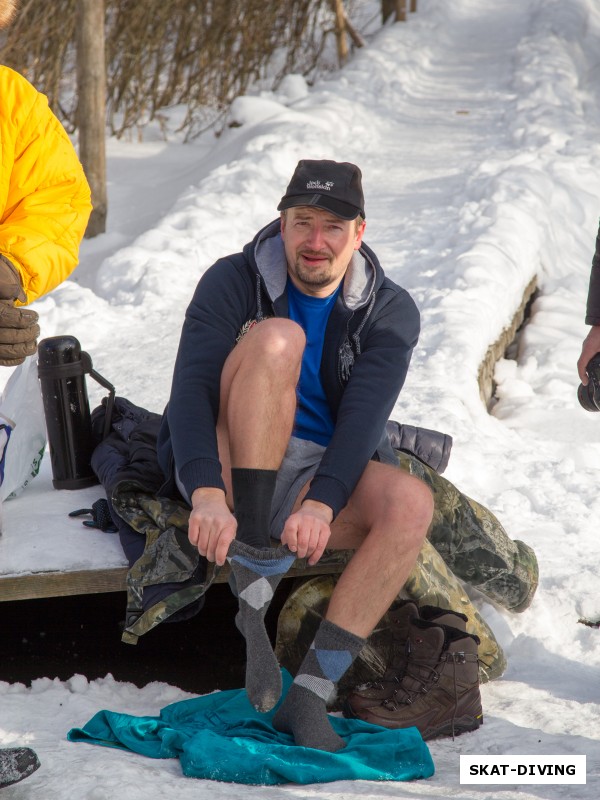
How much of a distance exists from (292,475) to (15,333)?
0.99m

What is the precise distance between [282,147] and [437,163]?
4.76 ft

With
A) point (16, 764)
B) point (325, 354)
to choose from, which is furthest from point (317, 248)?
point (16, 764)

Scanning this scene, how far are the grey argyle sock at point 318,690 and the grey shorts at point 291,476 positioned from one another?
39 centimetres

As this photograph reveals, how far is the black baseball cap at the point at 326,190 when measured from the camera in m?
3.01

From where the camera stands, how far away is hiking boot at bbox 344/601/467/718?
2787 millimetres

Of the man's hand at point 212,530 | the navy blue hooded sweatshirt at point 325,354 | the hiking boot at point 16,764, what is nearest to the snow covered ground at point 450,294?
the hiking boot at point 16,764

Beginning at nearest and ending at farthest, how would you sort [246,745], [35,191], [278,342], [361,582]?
1. [246,745]
2. [361,582]
3. [278,342]
4. [35,191]

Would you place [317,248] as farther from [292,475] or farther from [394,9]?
[394,9]

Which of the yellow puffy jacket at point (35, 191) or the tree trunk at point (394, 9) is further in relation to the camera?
the tree trunk at point (394, 9)

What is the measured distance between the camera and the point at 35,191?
326cm

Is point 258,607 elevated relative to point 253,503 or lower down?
lower down

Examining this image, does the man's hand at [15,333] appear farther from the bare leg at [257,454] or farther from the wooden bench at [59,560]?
the bare leg at [257,454]

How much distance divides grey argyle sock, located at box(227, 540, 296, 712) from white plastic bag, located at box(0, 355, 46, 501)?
1.07 metres

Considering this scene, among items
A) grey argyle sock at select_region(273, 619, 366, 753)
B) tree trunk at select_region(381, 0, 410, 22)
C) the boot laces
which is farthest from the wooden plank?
tree trunk at select_region(381, 0, 410, 22)
